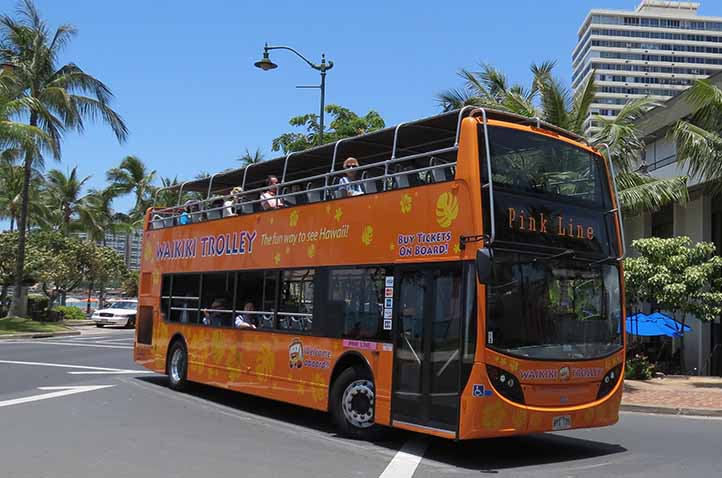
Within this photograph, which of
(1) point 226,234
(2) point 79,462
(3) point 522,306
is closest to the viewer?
(2) point 79,462

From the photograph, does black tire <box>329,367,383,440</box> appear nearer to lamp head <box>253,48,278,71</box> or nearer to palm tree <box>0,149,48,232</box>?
lamp head <box>253,48,278,71</box>

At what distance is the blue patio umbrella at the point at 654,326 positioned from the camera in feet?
64.8

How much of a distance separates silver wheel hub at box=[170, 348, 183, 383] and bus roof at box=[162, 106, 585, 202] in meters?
3.34

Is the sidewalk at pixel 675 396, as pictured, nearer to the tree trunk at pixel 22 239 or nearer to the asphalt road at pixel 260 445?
the asphalt road at pixel 260 445

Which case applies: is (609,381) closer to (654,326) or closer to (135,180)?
(654,326)

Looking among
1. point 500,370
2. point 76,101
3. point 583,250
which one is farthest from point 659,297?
point 76,101

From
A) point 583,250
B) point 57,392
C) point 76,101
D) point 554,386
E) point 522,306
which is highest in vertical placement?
point 76,101

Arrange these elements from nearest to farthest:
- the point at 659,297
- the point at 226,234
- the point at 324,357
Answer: the point at 324,357, the point at 226,234, the point at 659,297

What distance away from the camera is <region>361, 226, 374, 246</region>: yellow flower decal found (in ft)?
31.3

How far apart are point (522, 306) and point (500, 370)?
2.53 ft

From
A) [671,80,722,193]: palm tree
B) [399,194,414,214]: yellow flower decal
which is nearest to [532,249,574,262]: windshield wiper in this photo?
[399,194,414,214]: yellow flower decal

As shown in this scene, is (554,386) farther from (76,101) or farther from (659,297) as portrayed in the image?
(76,101)

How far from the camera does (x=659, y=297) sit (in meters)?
17.6

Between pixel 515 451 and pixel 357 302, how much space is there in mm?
2735
